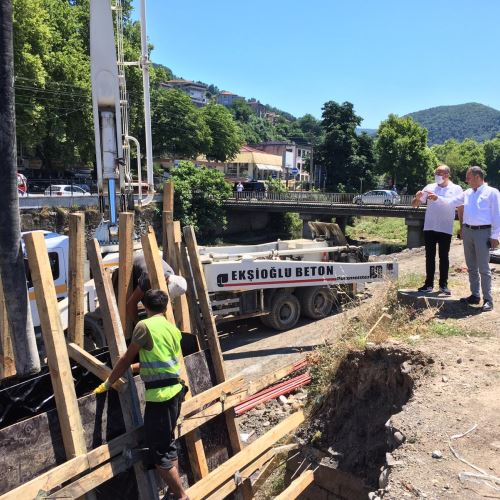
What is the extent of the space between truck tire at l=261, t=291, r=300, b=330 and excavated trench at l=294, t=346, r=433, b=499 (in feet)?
14.0

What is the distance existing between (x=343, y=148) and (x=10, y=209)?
59316 mm

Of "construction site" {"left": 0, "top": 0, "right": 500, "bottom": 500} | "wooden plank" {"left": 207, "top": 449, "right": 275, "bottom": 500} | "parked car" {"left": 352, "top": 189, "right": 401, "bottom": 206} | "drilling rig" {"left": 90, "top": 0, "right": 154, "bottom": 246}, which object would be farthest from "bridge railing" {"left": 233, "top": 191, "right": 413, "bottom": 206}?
"wooden plank" {"left": 207, "top": 449, "right": 275, "bottom": 500}

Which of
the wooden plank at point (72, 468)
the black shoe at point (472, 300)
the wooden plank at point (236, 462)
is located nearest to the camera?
the wooden plank at point (72, 468)

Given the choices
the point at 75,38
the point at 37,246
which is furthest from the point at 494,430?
the point at 75,38

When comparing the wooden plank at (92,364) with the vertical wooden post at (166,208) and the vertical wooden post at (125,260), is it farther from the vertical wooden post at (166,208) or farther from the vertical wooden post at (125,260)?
the vertical wooden post at (166,208)

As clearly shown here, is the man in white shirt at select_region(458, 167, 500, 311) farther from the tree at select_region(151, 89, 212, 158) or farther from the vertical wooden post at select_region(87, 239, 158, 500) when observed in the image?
the tree at select_region(151, 89, 212, 158)

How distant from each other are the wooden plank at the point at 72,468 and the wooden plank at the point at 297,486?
60.0 inches

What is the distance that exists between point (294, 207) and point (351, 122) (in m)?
25.1

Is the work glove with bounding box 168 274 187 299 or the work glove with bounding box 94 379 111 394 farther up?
the work glove with bounding box 168 274 187 299

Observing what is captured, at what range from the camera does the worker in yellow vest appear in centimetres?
358

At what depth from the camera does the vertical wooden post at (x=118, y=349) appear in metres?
3.83

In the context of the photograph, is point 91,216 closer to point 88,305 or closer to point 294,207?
point 294,207

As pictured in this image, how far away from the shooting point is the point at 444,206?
22.0 feet

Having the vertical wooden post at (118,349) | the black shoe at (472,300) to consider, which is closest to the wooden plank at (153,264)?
the vertical wooden post at (118,349)
